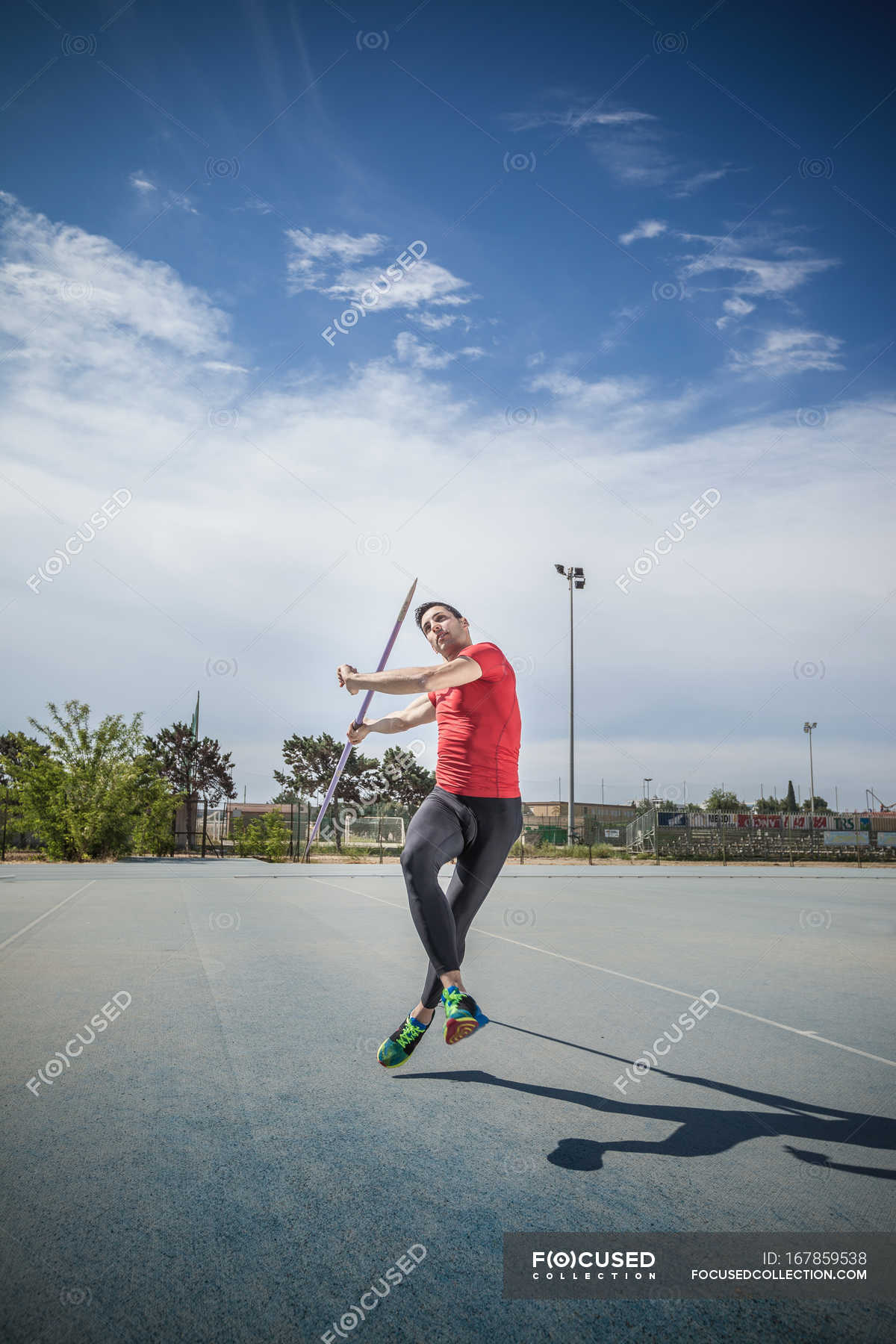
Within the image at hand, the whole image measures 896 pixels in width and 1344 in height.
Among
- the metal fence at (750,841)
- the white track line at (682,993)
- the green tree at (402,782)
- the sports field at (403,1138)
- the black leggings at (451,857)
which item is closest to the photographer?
the sports field at (403,1138)

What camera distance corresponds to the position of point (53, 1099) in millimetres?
3500

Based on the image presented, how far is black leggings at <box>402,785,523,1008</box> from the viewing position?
3391 millimetres

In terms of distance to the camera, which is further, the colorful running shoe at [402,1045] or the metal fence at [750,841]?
the metal fence at [750,841]

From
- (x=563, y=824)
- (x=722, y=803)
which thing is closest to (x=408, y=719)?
(x=563, y=824)

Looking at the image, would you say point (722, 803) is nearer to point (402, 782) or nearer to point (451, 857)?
point (402, 782)

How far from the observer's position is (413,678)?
325 centimetres

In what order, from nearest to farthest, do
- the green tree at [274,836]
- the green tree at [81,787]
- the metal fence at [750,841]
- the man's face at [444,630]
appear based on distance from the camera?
the man's face at [444,630] < the green tree at [81,787] < the green tree at [274,836] < the metal fence at [750,841]

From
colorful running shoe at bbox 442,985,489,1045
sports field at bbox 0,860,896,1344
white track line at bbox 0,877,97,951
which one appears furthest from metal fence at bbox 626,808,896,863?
colorful running shoe at bbox 442,985,489,1045

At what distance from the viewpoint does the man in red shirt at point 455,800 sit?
11.0ft

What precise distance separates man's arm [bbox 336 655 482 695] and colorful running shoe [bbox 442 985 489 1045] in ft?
3.80

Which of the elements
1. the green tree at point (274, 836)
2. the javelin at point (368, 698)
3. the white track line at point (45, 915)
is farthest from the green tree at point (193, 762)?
the javelin at point (368, 698)

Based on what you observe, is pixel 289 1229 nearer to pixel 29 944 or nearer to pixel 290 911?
pixel 29 944

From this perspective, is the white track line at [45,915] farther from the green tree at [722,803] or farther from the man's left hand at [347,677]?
the green tree at [722,803]

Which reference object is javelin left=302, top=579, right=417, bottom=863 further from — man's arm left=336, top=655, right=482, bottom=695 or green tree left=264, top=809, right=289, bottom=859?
green tree left=264, top=809, right=289, bottom=859
